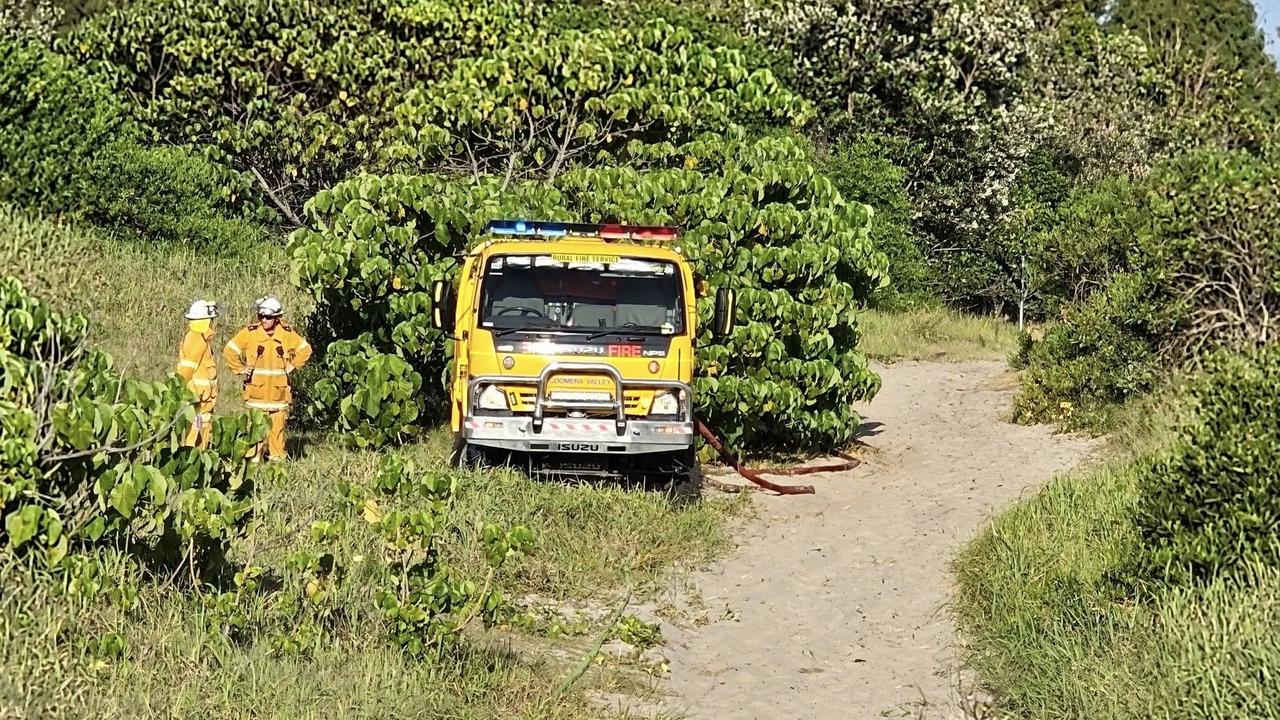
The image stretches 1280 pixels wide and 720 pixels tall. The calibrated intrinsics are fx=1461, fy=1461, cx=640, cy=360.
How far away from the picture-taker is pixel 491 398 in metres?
12.0

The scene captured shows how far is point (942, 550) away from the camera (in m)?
→ 11.8

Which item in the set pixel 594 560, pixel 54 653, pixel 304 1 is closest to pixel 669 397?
pixel 594 560

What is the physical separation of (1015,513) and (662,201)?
5.17 metres

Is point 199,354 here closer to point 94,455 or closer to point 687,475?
point 687,475

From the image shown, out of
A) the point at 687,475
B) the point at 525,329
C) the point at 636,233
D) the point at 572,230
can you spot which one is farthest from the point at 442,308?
the point at 687,475

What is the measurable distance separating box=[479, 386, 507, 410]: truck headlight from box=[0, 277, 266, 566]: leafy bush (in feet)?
15.0

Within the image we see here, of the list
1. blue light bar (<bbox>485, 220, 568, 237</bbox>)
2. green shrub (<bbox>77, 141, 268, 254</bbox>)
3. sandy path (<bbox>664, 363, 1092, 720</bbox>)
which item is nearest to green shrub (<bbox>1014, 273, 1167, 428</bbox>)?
sandy path (<bbox>664, 363, 1092, 720</bbox>)

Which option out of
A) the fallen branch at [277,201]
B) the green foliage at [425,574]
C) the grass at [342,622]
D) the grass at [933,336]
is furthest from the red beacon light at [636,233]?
the grass at [933,336]

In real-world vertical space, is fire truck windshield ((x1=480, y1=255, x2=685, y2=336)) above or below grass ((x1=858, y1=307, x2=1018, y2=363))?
above

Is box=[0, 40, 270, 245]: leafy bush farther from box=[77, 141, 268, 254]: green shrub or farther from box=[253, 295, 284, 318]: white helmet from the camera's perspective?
box=[253, 295, 284, 318]: white helmet

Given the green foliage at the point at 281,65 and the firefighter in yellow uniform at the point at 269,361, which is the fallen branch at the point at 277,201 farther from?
the firefighter in yellow uniform at the point at 269,361

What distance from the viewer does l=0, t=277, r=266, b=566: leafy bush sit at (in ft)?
21.1

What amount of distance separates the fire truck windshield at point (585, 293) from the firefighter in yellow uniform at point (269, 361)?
2.23 metres

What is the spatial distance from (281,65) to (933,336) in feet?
42.0
